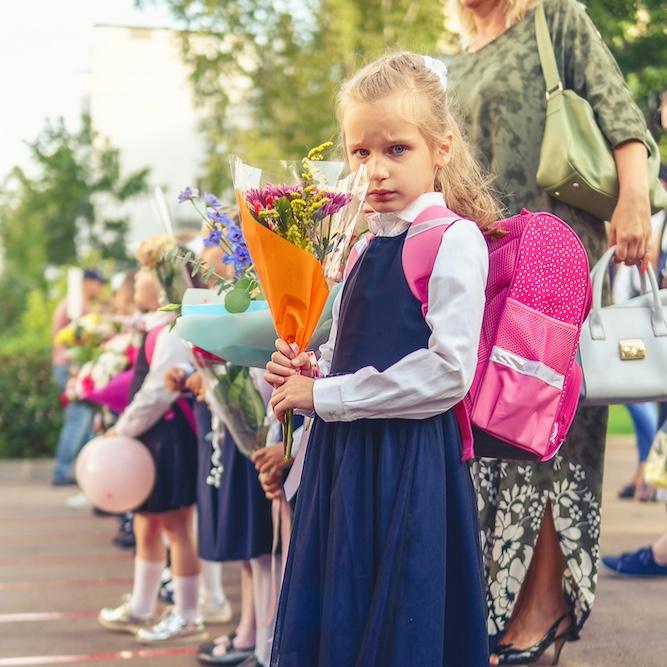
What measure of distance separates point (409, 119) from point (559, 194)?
98 centimetres

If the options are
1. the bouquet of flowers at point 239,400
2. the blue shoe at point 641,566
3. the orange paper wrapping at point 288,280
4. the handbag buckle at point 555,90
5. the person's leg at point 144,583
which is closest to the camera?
the orange paper wrapping at point 288,280

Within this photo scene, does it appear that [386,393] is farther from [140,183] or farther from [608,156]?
[140,183]

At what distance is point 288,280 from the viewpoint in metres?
2.72

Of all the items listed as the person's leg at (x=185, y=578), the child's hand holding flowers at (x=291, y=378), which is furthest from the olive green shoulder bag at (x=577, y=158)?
the person's leg at (x=185, y=578)

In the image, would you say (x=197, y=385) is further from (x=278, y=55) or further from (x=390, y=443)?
(x=278, y=55)

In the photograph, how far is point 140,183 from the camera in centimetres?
2631

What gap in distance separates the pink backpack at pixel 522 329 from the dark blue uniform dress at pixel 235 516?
1.85 m

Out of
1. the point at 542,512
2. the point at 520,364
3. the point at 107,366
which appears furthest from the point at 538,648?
the point at 107,366

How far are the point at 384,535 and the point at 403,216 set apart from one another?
2.56 feet

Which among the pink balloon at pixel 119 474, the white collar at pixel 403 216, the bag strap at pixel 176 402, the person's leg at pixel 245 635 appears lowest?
the person's leg at pixel 245 635

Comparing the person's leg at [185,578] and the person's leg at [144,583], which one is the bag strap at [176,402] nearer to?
the person's leg at [144,583]

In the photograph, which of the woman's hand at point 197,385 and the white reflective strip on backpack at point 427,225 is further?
the woman's hand at point 197,385

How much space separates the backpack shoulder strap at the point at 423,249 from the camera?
271cm

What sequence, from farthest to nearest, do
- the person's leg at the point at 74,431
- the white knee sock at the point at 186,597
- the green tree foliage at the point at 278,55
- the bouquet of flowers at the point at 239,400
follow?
the green tree foliage at the point at 278,55, the person's leg at the point at 74,431, the white knee sock at the point at 186,597, the bouquet of flowers at the point at 239,400
